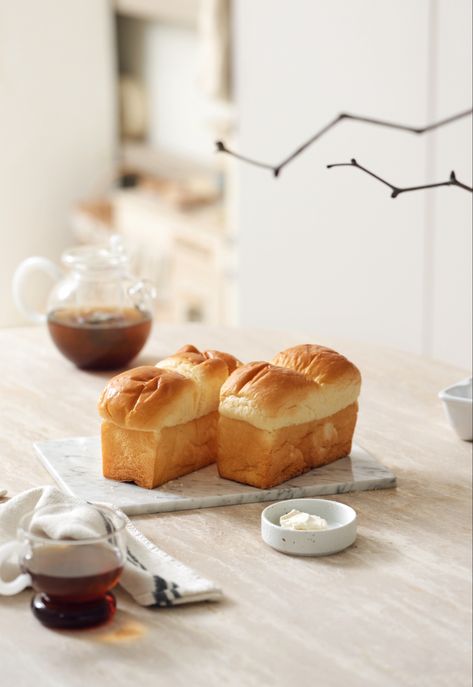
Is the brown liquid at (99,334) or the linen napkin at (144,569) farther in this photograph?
the brown liquid at (99,334)

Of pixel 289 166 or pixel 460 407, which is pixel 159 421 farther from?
pixel 289 166

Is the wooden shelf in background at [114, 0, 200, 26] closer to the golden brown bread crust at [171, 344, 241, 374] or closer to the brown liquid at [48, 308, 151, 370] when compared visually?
the brown liquid at [48, 308, 151, 370]

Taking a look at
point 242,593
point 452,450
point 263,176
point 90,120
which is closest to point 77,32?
point 90,120

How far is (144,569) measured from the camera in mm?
1106

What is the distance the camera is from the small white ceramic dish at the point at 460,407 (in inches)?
59.6

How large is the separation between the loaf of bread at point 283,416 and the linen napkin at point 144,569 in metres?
0.20

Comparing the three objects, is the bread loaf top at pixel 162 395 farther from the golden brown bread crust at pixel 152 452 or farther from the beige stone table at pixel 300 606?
the beige stone table at pixel 300 606

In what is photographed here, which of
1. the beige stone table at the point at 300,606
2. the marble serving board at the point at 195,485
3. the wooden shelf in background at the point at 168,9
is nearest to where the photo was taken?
the beige stone table at the point at 300,606

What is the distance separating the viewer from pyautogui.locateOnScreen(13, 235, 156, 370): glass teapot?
180cm

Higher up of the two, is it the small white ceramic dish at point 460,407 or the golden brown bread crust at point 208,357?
the golden brown bread crust at point 208,357

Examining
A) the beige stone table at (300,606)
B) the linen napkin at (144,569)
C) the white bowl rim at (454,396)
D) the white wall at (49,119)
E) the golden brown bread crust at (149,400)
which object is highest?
the white wall at (49,119)

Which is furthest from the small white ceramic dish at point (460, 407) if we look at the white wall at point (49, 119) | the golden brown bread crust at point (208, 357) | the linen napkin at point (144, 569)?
the white wall at point (49, 119)

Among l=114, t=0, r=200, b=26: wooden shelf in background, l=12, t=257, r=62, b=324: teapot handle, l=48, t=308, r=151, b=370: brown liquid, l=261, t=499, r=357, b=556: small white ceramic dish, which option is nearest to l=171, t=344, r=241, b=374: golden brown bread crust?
l=261, t=499, r=357, b=556: small white ceramic dish

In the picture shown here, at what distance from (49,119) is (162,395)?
3.96 metres
